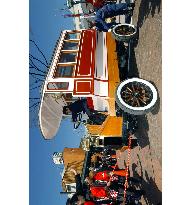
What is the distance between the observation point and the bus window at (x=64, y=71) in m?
6.98

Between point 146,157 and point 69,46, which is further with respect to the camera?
point 69,46

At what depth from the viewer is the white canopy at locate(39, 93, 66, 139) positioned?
7.22 m

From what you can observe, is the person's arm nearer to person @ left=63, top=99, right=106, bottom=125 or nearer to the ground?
the ground

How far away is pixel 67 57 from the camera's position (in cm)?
768

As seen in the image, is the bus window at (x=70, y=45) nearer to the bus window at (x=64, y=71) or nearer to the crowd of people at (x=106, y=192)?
the bus window at (x=64, y=71)

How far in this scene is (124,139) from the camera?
808 centimetres

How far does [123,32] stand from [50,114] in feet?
9.18

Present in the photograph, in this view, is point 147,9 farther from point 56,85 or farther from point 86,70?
point 56,85

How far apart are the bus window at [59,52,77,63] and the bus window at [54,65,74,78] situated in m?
0.30

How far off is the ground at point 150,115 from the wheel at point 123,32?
220 millimetres

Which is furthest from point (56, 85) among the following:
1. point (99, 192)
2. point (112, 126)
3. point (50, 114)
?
point (99, 192)
